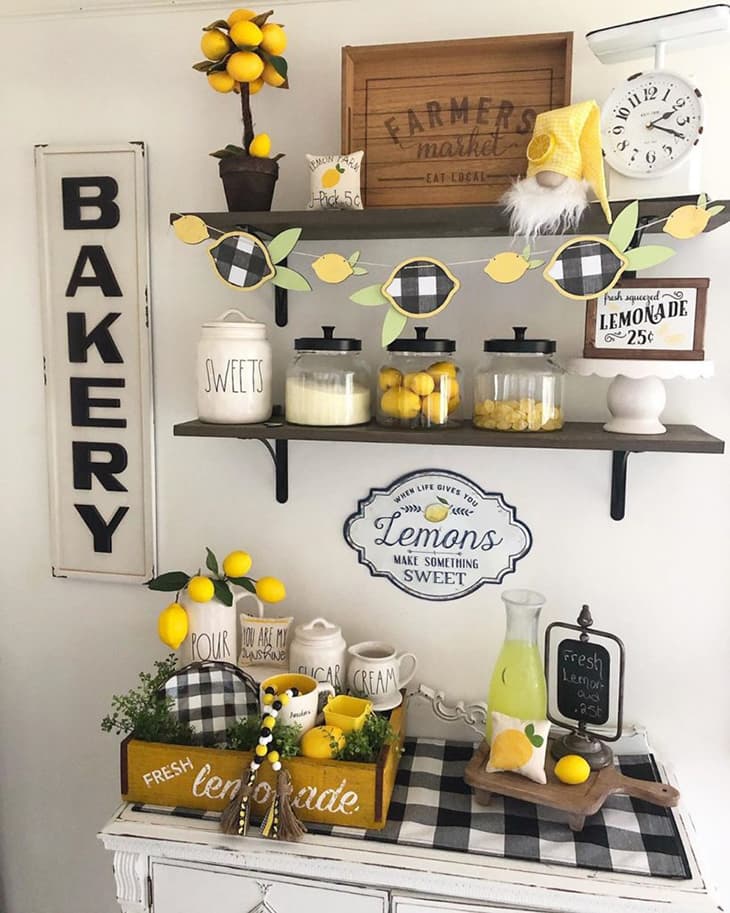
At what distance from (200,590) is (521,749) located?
0.63 metres

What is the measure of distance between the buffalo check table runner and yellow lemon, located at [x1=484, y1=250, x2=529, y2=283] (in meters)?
0.89

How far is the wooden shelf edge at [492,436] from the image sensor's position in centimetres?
129

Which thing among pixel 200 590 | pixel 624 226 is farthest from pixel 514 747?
pixel 624 226

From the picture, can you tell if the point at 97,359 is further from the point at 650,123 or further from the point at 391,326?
the point at 650,123

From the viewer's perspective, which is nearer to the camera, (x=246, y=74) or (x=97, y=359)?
(x=246, y=74)

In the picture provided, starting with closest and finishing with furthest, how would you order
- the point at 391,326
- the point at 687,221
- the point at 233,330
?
the point at 687,221, the point at 391,326, the point at 233,330

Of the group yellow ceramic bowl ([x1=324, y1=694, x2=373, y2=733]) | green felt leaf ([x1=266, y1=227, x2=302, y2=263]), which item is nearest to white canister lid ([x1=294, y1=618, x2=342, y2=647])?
yellow ceramic bowl ([x1=324, y1=694, x2=373, y2=733])

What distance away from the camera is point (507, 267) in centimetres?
129

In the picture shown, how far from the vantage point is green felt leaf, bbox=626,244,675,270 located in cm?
123

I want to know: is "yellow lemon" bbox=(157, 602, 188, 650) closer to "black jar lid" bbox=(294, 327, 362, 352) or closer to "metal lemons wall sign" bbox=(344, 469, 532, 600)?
"metal lemons wall sign" bbox=(344, 469, 532, 600)

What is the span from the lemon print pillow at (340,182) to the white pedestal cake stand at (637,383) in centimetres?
48

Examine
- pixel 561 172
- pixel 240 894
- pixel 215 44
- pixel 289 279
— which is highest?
pixel 215 44

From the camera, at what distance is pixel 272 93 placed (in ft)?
5.14

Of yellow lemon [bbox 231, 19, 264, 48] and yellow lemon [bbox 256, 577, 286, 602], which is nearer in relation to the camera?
yellow lemon [bbox 231, 19, 264, 48]
